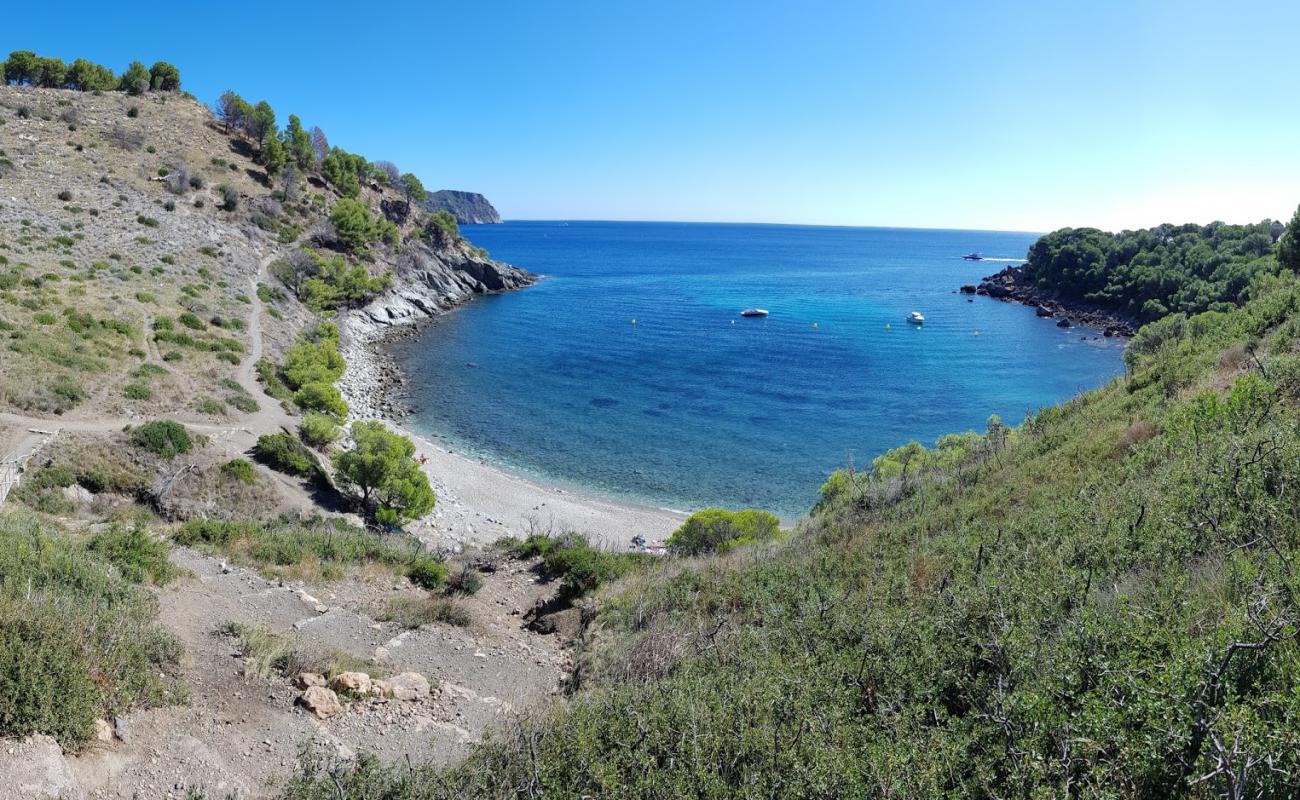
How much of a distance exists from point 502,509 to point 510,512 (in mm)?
504

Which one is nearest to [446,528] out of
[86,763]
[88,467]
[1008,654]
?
[88,467]

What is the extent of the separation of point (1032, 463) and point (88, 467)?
26.6 meters

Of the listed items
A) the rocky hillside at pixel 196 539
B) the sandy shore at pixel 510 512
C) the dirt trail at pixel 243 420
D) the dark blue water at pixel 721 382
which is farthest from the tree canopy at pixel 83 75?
the sandy shore at pixel 510 512

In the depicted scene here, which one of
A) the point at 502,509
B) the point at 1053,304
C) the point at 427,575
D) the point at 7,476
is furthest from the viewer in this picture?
the point at 1053,304

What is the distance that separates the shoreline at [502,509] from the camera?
26630mm

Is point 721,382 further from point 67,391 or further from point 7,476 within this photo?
point 7,476

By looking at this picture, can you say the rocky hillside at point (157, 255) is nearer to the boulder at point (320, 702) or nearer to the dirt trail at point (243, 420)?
the dirt trail at point (243, 420)

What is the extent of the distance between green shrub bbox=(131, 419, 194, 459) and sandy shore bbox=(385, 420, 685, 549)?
839cm

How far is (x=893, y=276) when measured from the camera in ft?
468

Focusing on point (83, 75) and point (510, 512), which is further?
point (83, 75)

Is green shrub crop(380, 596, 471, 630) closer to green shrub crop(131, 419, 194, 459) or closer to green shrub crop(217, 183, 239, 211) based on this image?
green shrub crop(131, 419, 194, 459)

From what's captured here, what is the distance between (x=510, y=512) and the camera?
29.7 m

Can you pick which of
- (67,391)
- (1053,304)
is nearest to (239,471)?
(67,391)

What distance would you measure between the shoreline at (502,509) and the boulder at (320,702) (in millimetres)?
14454
